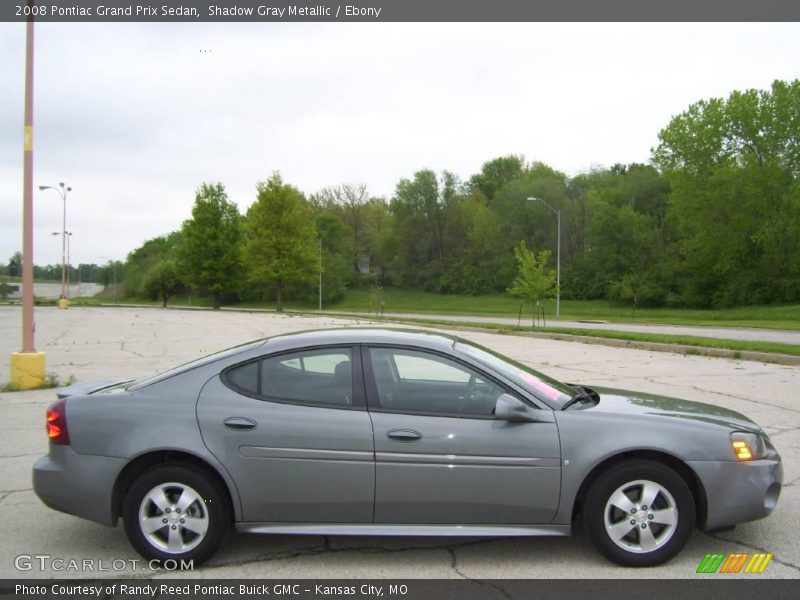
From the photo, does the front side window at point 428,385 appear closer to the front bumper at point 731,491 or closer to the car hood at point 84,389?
the front bumper at point 731,491

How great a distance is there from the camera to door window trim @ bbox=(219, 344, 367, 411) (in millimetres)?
4070

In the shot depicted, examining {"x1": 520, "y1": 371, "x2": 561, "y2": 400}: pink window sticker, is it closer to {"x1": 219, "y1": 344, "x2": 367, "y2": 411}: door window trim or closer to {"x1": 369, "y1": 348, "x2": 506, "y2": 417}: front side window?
{"x1": 369, "y1": 348, "x2": 506, "y2": 417}: front side window

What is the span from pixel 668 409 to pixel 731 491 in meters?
0.63

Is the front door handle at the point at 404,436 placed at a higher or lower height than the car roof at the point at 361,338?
lower

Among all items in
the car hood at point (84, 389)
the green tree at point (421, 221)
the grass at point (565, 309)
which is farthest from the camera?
the green tree at point (421, 221)

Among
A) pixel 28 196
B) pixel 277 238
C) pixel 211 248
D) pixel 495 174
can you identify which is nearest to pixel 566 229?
pixel 495 174

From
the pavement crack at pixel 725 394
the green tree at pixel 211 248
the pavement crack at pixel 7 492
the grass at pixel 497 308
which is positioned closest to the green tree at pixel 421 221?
the grass at pixel 497 308

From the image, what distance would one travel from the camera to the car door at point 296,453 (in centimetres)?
392

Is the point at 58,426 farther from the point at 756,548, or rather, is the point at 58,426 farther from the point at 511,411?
the point at 756,548

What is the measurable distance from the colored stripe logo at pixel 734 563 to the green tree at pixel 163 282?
7979cm

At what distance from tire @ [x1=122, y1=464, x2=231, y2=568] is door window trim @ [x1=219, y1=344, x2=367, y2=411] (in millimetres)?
566

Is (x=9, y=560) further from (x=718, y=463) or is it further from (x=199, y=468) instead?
(x=718, y=463)

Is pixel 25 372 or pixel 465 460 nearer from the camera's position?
pixel 465 460

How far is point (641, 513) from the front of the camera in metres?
3.91
